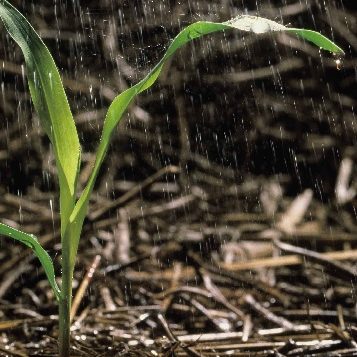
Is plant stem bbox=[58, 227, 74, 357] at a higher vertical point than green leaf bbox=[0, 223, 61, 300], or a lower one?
lower

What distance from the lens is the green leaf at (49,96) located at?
75 centimetres

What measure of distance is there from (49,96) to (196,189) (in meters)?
1.00

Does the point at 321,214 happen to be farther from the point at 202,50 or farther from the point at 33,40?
the point at 33,40

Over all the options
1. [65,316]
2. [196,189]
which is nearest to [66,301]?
[65,316]

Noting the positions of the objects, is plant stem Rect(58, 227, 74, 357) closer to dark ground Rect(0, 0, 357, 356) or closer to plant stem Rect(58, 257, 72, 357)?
plant stem Rect(58, 257, 72, 357)

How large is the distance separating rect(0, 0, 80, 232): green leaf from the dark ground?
264 millimetres

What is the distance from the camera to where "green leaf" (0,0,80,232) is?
75 cm

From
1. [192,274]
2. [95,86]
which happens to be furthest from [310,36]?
[95,86]

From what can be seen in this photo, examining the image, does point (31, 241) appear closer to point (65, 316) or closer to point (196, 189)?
point (65, 316)

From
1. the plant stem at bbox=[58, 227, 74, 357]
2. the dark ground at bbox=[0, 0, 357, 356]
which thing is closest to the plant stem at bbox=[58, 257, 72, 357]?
the plant stem at bbox=[58, 227, 74, 357]

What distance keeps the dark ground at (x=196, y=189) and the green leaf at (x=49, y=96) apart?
0.87 feet

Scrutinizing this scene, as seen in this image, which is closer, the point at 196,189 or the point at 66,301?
the point at 66,301

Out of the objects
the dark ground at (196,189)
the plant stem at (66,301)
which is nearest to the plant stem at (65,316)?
the plant stem at (66,301)

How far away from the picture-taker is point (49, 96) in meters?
0.75
